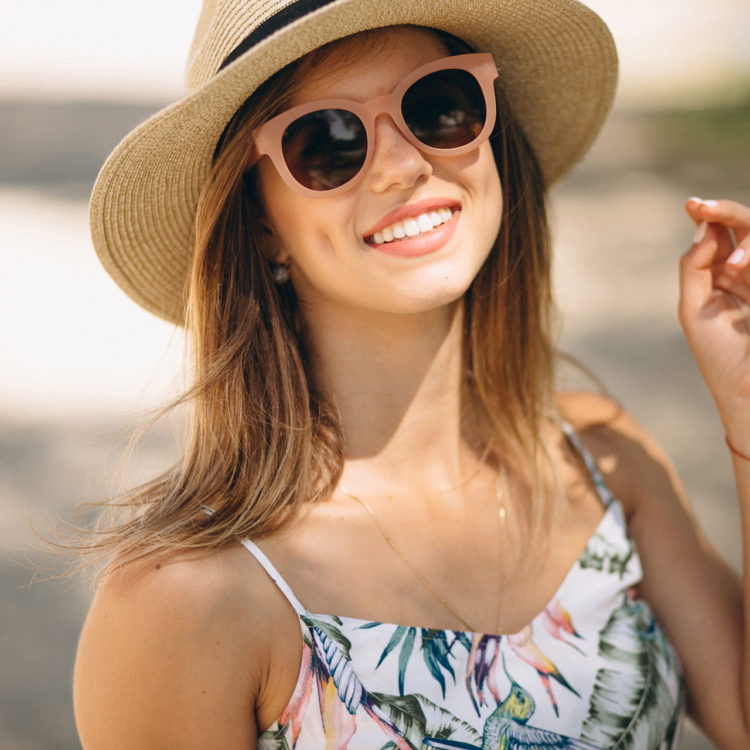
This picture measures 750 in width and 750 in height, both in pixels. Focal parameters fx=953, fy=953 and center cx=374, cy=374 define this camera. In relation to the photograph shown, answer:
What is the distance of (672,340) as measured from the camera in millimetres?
4641

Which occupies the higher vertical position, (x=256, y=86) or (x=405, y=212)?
(x=256, y=86)

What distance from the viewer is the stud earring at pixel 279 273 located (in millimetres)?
1955

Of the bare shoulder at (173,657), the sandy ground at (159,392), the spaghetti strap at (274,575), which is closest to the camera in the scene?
the bare shoulder at (173,657)

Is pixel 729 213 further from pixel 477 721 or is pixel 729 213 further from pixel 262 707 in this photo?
pixel 262 707

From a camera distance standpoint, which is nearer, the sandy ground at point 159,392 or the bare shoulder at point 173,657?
the bare shoulder at point 173,657

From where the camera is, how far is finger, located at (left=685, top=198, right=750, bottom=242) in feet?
6.48

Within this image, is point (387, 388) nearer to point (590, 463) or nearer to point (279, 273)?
point (279, 273)

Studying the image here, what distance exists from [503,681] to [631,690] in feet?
0.96

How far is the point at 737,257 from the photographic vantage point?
1.98 metres

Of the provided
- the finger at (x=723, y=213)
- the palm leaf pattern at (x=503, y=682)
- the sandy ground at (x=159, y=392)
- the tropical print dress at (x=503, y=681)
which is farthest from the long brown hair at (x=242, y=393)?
the sandy ground at (x=159, y=392)

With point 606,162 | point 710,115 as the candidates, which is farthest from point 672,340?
point 710,115

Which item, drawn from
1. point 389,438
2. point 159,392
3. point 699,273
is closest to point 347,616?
point 389,438

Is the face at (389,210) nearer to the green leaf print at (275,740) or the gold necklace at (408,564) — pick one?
the gold necklace at (408,564)

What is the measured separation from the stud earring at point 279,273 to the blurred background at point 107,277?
313 mm
